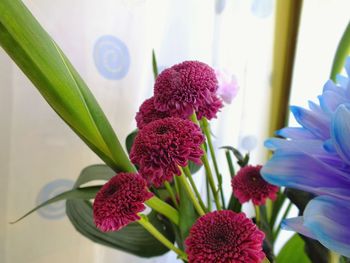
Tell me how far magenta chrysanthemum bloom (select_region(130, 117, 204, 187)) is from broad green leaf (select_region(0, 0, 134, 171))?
38 millimetres

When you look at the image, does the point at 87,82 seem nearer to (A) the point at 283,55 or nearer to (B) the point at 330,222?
(B) the point at 330,222

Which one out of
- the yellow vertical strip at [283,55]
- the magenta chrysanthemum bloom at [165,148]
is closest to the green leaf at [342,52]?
the magenta chrysanthemum bloom at [165,148]

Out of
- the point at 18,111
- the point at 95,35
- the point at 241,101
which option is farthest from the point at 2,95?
the point at 241,101

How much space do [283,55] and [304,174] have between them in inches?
24.4

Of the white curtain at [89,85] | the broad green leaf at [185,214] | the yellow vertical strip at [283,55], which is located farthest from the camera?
the yellow vertical strip at [283,55]

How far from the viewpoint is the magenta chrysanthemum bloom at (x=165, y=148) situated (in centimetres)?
18

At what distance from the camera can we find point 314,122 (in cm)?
19

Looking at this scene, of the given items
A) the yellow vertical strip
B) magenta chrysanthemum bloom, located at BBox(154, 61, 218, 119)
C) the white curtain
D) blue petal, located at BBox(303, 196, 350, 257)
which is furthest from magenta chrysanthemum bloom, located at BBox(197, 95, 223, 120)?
the yellow vertical strip

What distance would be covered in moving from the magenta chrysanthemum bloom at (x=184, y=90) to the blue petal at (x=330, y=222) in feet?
0.33

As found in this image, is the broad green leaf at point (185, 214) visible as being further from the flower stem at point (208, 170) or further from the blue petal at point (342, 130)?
the blue petal at point (342, 130)

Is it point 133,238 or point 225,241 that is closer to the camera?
point 225,241

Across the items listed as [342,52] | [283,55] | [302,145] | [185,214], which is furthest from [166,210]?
[283,55]

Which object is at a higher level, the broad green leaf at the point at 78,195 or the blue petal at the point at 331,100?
the blue petal at the point at 331,100

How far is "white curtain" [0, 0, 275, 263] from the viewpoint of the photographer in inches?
15.0
